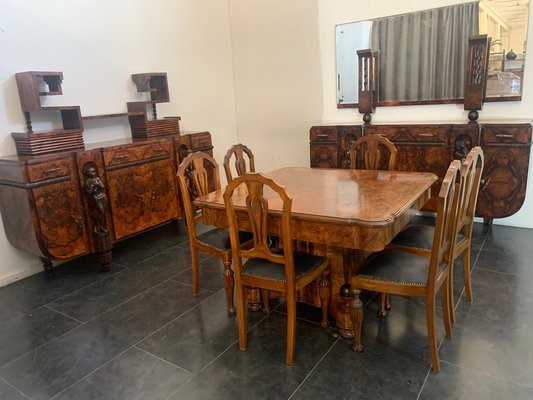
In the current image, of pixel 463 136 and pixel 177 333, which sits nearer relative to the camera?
pixel 177 333

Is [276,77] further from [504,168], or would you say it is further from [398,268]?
[398,268]

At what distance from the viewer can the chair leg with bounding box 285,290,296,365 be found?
1911 millimetres

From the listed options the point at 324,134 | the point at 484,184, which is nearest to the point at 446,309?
the point at 484,184

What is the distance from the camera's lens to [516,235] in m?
3.39

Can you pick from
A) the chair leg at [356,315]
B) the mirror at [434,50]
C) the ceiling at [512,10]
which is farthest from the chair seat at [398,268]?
the ceiling at [512,10]

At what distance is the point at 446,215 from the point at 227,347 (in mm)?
1255

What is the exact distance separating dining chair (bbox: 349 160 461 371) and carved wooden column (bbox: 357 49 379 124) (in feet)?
7.15

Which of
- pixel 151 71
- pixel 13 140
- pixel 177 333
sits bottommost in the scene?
pixel 177 333

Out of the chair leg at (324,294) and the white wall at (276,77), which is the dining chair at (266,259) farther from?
the white wall at (276,77)

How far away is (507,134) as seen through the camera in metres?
3.16

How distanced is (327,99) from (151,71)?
5.91 ft

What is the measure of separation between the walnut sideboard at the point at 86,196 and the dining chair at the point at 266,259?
152 centimetres

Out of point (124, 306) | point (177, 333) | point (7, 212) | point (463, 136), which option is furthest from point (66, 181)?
point (463, 136)

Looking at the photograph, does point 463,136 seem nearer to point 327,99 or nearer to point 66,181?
point 327,99
